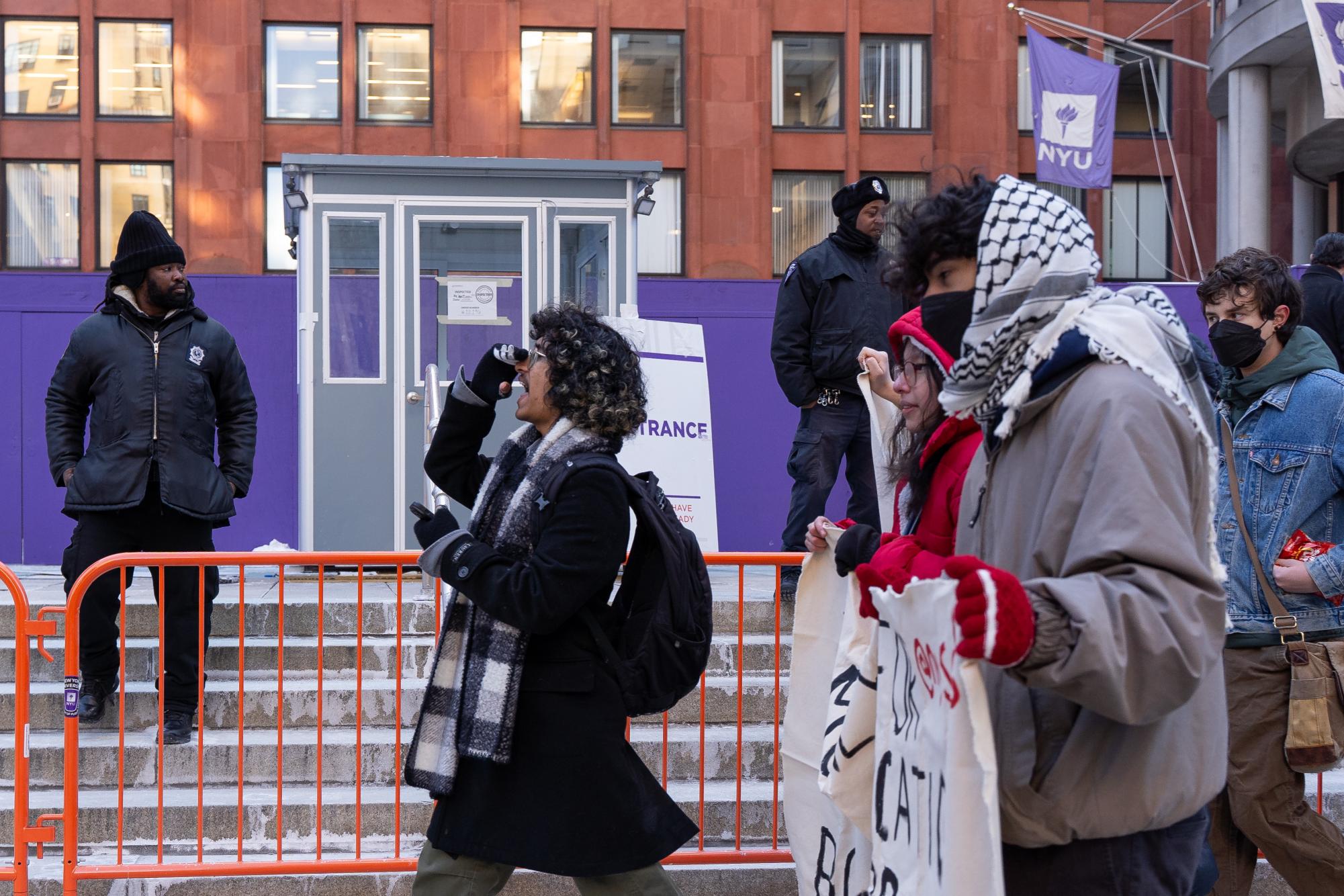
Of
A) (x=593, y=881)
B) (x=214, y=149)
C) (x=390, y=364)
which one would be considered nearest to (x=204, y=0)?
(x=214, y=149)

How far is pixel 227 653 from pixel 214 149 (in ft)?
54.6

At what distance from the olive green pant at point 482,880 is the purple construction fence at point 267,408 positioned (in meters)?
8.76

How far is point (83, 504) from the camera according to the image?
6.10 m

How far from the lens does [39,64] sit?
72.5 ft

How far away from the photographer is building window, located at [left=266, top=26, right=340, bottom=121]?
22047mm

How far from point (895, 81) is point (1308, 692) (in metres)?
20.2

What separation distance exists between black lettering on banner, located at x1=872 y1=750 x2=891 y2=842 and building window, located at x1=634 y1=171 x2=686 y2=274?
64.9ft

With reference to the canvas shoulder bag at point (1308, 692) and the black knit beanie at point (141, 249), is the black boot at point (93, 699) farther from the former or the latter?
the canvas shoulder bag at point (1308, 692)

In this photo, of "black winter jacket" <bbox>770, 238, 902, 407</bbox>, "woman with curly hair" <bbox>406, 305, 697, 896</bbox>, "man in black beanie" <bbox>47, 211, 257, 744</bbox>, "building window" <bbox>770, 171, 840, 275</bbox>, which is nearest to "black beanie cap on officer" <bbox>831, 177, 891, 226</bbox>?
"black winter jacket" <bbox>770, 238, 902, 407</bbox>

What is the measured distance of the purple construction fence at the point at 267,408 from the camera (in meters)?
12.0

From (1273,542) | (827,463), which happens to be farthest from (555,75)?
(1273,542)

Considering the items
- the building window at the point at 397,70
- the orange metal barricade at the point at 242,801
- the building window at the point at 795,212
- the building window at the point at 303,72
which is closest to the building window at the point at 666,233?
the building window at the point at 795,212

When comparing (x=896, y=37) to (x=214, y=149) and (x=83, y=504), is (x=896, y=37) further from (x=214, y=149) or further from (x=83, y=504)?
(x=83, y=504)

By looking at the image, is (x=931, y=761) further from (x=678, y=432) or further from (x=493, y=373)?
(x=678, y=432)
